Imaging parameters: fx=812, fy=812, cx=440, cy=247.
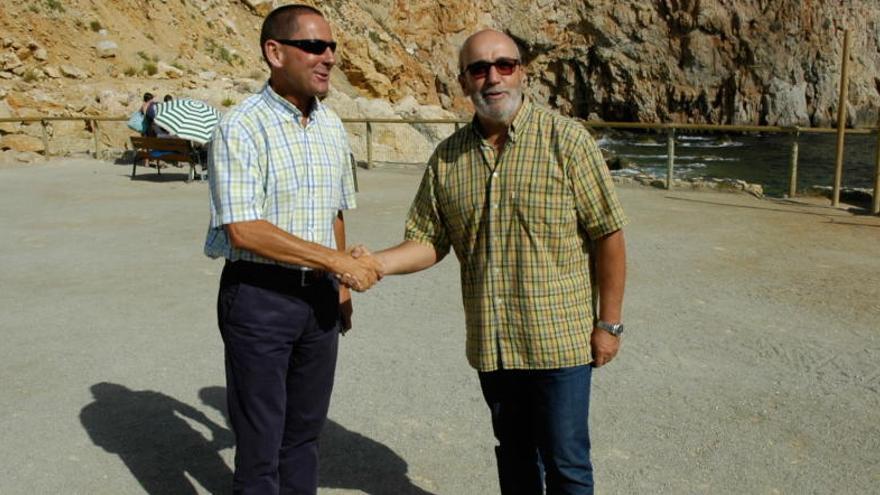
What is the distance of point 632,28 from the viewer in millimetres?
52906

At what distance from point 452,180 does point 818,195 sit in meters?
10.6

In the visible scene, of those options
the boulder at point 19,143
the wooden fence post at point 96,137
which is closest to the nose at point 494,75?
the wooden fence post at point 96,137

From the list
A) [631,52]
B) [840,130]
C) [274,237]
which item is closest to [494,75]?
[274,237]

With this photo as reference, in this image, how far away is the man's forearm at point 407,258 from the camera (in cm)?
283

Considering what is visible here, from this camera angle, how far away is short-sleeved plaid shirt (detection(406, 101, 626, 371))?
2479 mm

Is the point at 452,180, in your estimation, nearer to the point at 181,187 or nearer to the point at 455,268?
the point at 455,268

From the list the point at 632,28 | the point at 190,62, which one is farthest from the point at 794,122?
the point at 190,62

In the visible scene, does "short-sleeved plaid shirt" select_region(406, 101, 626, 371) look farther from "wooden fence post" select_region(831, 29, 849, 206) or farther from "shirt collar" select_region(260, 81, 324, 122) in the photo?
"wooden fence post" select_region(831, 29, 849, 206)

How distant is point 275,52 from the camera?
106 inches

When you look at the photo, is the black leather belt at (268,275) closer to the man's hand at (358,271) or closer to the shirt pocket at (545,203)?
the man's hand at (358,271)

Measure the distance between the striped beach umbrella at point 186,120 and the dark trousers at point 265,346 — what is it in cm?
1139

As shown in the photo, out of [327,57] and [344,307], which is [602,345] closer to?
[344,307]

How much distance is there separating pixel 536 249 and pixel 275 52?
109 centimetres

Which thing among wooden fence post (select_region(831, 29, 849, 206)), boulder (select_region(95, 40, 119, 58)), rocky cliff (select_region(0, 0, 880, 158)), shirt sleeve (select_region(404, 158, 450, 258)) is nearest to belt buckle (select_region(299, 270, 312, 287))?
shirt sleeve (select_region(404, 158, 450, 258))
